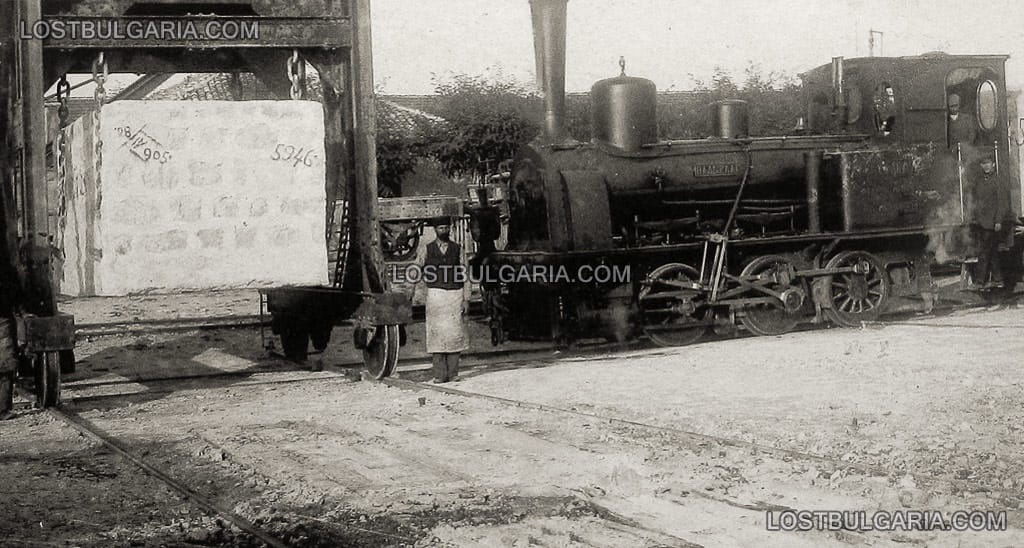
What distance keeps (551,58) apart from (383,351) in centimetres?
465

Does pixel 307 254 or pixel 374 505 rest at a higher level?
pixel 307 254

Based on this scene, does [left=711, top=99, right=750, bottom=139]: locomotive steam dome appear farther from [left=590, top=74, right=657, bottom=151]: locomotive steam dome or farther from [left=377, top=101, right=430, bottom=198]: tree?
[left=377, top=101, right=430, bottom=198]: tree

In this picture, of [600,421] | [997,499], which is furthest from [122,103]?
[997,499]

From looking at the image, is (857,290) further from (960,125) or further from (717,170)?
(960,125)

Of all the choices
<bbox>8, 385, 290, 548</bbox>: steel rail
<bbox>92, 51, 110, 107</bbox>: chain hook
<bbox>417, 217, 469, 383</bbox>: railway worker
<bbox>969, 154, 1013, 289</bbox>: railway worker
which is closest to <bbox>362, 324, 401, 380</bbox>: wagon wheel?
<bbox>417, 217, 469, 383</bbox>: railway worker

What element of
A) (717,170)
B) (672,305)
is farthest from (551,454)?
(717,170)

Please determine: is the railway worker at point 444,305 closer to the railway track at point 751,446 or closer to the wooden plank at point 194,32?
the railway track at point 751,446

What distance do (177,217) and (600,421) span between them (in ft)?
11.2

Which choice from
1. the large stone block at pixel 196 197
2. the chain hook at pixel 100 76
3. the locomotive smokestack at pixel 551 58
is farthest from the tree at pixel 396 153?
the large stone block at pixel 196 197

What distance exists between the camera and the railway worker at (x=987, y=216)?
46.4ft

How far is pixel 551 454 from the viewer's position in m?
6.23

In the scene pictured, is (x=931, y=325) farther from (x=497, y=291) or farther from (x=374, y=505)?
(x=374, y=505)

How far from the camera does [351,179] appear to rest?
912 centimetres

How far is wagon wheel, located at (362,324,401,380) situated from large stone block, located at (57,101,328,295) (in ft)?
3.32
